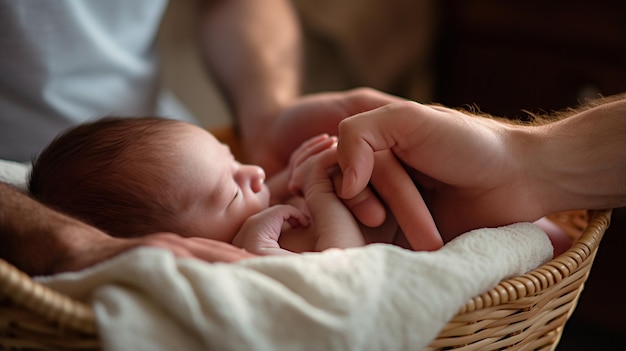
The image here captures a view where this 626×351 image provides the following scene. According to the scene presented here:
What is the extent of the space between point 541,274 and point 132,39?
2.58ft

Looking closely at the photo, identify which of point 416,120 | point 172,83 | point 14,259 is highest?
point 416,120

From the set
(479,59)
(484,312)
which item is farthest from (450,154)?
(479,59)

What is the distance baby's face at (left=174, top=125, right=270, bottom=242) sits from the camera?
0.71m

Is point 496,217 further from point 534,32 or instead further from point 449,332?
point 534,32

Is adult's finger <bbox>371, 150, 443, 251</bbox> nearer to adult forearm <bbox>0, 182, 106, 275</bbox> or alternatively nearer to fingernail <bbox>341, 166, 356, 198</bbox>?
fingernail <bbox>341, 166, 356, 198</bbox>

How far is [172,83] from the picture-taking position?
1.71 meters

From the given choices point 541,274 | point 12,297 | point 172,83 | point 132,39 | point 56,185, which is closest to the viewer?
point 12,297

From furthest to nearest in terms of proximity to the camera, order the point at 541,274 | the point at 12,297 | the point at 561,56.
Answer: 1. the point at 561,56
2. the point at 541,274
3. the point at 12,297

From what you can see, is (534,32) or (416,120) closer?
(416,120)

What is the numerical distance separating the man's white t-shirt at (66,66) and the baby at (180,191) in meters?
0.31

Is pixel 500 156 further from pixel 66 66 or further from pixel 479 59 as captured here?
pixel 479 59

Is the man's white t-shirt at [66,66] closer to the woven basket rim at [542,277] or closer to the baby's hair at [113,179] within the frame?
the baby's hair at [113,179]

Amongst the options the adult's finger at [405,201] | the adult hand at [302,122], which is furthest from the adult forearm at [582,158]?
the adult hand at [302,122]

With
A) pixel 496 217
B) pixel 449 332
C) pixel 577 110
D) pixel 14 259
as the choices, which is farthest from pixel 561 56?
pixel 14 259
